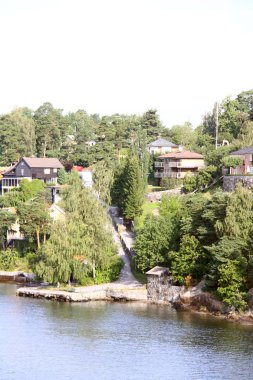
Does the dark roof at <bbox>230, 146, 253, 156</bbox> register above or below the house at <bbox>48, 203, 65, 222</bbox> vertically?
above

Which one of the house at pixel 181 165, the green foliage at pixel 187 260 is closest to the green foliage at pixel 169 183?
the house at pixel 181 165

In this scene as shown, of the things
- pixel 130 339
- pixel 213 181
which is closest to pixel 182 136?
pixel 213 181

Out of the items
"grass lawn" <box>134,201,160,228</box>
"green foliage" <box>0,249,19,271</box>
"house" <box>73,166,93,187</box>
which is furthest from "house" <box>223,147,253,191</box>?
"green foliage" <box>0,249,19,271</box>

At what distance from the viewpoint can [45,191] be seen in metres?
75.4

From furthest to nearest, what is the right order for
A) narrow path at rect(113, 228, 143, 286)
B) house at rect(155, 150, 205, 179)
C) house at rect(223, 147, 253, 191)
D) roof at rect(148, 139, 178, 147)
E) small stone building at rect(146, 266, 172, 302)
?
roof at rect(148, 139, 178, 147)
house at rect(155, 150, 205, 179)
house at rect(223, 147, 253, 191)
narrow path at rect(113, 228, 143, 286)
small stone building at rect(146, 266, 172, 302)

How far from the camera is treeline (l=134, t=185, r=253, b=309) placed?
145 feet

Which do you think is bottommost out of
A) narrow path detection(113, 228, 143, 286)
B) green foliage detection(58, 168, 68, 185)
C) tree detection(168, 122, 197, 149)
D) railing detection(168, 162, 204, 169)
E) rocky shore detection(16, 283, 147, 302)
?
rocky shore detection(16, 283, 147, 302)

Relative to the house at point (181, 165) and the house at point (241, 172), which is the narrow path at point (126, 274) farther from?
the house at point (181, 165)

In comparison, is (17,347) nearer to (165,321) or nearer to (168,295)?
(165,321)

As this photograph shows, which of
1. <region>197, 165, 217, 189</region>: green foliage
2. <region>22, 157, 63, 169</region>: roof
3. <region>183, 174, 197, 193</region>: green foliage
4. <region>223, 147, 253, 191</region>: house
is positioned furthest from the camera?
<region>22, 157, 63, 169</region>: roof

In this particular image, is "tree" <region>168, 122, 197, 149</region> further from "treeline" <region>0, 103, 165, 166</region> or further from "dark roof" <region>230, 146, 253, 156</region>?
"dark roof" <region>230, 146, 253, 156</region>

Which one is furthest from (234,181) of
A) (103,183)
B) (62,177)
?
(62,177)

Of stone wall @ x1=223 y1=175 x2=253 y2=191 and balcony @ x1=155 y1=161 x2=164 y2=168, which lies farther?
balcony @ x1=155 y1=161 x2=164 y2=168

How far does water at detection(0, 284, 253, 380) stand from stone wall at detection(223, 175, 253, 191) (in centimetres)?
2177
